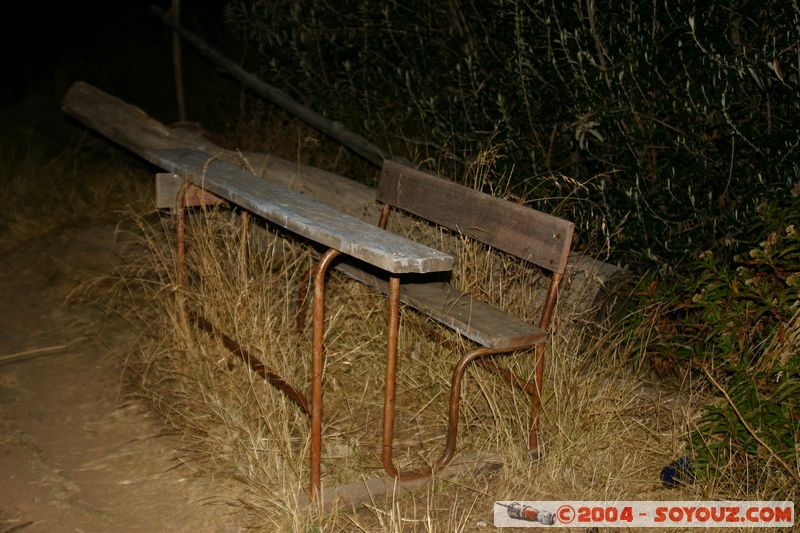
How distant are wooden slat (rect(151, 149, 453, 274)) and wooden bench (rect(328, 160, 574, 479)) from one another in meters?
0.18

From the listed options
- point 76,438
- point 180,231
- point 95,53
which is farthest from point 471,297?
point 95,53

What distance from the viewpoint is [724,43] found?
4344 mm

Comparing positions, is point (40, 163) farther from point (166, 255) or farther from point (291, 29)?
point (166, 255)

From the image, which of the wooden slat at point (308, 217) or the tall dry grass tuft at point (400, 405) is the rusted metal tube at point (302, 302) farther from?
the wooden slat at point (308, 217)

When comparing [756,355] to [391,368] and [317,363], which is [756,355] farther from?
[317,363]

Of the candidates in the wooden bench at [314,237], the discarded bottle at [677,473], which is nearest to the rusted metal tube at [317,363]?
the wooden bench at [314,237]

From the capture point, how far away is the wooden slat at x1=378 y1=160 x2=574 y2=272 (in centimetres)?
344

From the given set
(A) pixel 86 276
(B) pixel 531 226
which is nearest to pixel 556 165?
(B) pixel 531 226

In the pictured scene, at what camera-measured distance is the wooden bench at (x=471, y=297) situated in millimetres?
3352

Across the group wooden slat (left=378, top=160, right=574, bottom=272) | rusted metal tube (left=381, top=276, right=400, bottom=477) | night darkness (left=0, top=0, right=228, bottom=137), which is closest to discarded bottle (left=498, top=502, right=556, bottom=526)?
rusted metal tube (left=381, top=276, right=400, bottom=477)

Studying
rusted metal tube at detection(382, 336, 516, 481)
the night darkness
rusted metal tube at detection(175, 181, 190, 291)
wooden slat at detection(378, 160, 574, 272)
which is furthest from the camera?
the night darkness

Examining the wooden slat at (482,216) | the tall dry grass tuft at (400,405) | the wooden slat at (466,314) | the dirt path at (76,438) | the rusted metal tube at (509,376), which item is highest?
the wooden slat at (482,216)

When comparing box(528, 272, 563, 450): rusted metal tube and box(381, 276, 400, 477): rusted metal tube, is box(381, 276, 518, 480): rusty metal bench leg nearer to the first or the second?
box(381, 276, 400, 477): rusted metal tube

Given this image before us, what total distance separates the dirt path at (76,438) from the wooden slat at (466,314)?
41.7 inches
